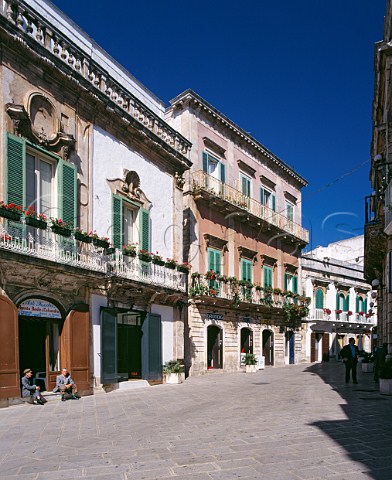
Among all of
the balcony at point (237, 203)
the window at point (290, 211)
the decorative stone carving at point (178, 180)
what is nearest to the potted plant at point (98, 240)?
the decorative stone carving at point (178, 180)

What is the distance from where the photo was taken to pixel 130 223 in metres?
16.7

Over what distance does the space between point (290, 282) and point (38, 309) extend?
20.7 m

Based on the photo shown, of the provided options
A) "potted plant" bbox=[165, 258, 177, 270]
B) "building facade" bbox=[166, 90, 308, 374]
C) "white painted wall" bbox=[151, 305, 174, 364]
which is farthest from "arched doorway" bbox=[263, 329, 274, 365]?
"potted plant" bbox=[165, 258, 177, 270]

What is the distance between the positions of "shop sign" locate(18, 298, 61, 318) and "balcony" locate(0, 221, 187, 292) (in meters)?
1.22

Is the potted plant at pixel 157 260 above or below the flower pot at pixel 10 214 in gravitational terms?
below

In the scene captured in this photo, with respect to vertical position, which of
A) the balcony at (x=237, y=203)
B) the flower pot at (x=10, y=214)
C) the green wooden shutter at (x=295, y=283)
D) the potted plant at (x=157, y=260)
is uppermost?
the balcony at (x=237, y=203)

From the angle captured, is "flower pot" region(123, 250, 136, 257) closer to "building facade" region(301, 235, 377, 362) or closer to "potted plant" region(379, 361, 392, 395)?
"potted plant" region(379, 361, 392, 395)

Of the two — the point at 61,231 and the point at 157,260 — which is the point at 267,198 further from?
the point at 61,231

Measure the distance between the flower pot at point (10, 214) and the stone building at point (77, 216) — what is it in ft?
0.08

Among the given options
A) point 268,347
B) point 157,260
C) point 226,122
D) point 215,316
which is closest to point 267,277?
point 268,347

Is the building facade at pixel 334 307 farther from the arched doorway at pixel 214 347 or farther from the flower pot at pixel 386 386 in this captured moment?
the flower pot at pixel 386 386

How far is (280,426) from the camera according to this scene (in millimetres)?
8203

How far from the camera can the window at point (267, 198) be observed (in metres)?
28.3

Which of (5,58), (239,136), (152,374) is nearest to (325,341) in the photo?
(239,136)
